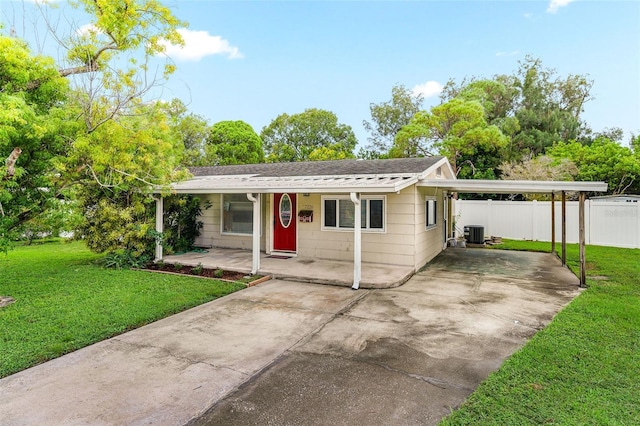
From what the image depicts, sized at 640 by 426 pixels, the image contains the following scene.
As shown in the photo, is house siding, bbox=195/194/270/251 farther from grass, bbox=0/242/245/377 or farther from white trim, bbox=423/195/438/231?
white trim, bbox=423/195/438/231

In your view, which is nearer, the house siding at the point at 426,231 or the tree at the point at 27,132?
the tree at the point at 27,132

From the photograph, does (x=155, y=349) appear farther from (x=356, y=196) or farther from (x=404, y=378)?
(x=356, y=196)

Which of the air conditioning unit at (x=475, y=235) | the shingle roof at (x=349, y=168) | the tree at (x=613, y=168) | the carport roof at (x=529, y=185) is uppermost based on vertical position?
the tree at (x=613, y=168)

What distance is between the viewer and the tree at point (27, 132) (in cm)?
517

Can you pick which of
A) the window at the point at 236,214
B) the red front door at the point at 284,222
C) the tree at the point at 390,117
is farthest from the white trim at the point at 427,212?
the tree at the point at 390,117

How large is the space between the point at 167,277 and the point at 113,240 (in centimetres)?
213

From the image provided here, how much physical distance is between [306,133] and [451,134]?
1655 cm

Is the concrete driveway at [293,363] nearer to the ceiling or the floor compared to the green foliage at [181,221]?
nearer to the floor

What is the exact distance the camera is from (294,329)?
16.3 ft

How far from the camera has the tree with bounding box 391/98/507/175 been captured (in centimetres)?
2186

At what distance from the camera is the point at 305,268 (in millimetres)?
8602

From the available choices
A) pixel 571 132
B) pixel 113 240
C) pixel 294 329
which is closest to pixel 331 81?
pixel 571 132

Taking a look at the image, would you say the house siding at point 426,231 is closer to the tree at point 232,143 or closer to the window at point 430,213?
the window at point 430,213

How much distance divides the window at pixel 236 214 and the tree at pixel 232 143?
18.0 m
